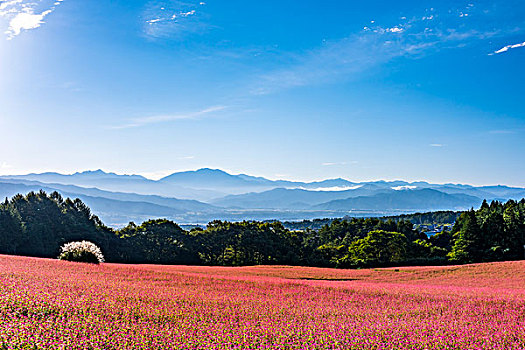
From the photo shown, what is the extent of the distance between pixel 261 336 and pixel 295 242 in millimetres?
64773

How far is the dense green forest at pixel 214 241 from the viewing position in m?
50.7

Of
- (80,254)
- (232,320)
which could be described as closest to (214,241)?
(80,254)

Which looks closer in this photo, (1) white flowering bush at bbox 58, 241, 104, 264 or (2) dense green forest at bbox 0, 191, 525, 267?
(1) white flowering bush at bbox 58, 241, 104, 264

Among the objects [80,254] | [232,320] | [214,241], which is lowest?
[214,241]

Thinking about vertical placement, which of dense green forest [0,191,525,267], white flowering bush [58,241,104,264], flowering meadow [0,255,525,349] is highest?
flowering meadow [0,255,525,349]

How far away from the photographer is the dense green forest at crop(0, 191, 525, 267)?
5071 cm

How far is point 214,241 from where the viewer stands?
65000 mm

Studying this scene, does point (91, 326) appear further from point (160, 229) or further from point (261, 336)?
point (160, 229)

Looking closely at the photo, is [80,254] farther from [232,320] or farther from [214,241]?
[214,241]

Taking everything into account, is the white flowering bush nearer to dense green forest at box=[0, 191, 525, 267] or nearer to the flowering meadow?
the flowering meadow

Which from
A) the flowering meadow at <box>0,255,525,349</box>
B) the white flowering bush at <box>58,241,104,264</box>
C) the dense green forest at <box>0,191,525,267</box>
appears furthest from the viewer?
the dense green forest at <box>0,191,525,267</box>

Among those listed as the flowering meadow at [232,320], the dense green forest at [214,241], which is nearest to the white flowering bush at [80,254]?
the flowering meadow at [232,320]

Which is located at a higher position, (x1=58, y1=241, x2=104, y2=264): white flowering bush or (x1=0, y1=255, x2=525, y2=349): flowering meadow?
(x1=0, y1=255, x2=525, y2=349): flowering meadow

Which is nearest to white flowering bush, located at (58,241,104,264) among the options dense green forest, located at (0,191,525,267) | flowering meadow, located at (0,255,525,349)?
flowering meadow, located at (0,255,525,349)
